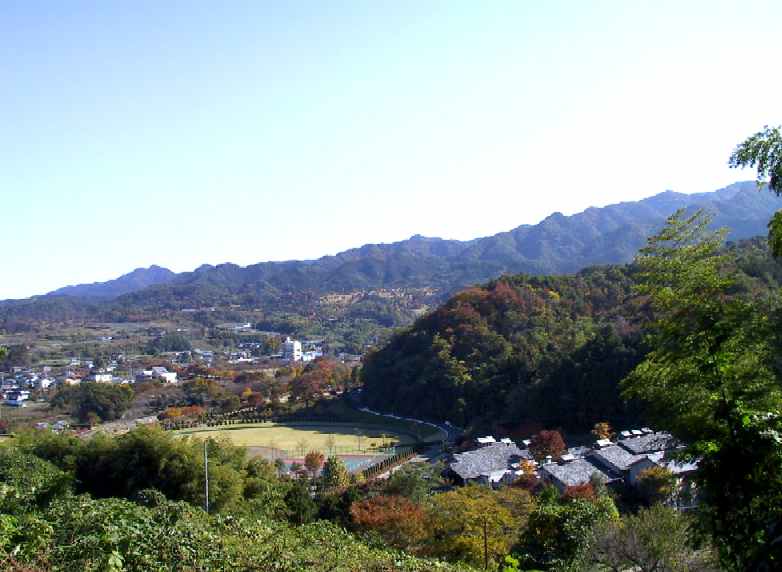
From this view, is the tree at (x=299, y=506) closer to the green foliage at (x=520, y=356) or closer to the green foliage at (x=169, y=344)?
the green foliage at (x=520, y=356)

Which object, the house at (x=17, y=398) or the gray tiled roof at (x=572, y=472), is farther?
the house at (x=17, y=398)

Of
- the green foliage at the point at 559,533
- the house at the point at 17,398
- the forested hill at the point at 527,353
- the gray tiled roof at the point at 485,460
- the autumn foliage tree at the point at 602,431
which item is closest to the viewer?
the green foliage at the point at 559,533

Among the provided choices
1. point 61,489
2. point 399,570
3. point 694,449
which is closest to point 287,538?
point 399,570

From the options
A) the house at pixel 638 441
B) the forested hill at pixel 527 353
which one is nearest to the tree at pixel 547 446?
the house at pixel 638 441

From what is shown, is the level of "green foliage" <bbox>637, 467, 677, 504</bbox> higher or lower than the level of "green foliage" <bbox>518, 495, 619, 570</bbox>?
lower

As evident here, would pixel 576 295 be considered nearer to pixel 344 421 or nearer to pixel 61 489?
pixel 344 421

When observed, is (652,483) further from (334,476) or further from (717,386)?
(717,386)

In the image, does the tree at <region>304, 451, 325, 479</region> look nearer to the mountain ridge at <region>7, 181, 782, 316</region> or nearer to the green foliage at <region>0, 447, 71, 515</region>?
the green foliage at <region>0, 447, 71, 515</region>

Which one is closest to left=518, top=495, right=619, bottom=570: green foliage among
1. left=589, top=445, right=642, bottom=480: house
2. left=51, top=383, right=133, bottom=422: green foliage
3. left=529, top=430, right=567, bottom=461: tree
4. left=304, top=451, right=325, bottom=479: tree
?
left=589, top=445, right=642, bottom=480: house
